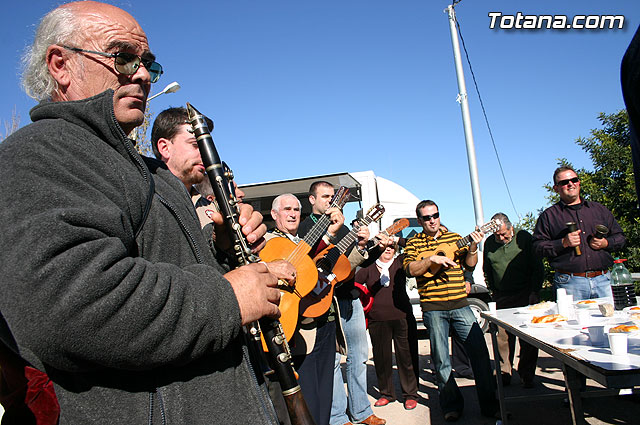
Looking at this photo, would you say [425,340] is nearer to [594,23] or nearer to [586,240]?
[586,240]

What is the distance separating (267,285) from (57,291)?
20.7 inches

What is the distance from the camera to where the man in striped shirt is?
4.65 m

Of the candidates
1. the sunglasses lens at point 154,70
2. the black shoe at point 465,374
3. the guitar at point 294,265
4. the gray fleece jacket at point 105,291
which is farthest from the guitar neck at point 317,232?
the black shoe at point 465,374

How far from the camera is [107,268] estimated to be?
922mm

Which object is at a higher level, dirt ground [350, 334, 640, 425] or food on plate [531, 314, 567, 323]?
food on plate [531, 314, 567, 323]

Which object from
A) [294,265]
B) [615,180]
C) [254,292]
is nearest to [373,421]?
[294,265]

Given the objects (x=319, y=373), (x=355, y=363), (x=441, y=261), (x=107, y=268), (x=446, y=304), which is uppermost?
(x=107, y=268)

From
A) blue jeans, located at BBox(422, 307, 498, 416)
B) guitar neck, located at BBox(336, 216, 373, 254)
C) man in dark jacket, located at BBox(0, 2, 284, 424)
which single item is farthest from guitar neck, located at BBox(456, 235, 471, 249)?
man in dark jacket, located at BBox(0, 2, 284, 424)

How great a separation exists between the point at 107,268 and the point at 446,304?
4637 mm

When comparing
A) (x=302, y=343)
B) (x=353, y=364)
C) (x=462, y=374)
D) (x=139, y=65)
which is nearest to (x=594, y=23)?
(x=462, y=374)

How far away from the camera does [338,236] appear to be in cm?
479

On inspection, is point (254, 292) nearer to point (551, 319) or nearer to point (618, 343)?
point (618, 343)

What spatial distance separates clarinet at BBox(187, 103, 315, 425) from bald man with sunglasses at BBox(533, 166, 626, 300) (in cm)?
439

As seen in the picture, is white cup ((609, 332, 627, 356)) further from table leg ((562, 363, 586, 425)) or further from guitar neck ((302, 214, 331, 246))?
guitar neck ((302, 214, 331, 246))
